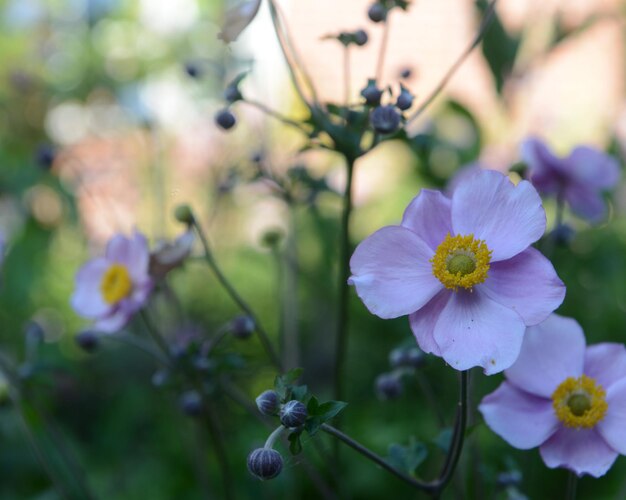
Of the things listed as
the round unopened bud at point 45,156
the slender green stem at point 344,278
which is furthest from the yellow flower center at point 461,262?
the round unopened bud at point 45,156

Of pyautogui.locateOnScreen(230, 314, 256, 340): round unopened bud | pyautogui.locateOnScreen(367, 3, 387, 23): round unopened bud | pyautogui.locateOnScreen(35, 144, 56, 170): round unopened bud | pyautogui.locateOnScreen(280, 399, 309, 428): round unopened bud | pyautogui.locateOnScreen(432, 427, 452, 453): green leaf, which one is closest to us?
pyautogui.locateOnScreen(280, 399, 309, 428): round unopened bud

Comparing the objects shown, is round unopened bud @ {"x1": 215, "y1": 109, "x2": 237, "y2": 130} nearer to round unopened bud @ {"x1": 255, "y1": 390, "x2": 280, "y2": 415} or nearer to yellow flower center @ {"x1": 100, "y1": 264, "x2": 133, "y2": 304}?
yellow flower center @ {"x1": 100, "y1": 264, "x2": 133, "y2": 304}

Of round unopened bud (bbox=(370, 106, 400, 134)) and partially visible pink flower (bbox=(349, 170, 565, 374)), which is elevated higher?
round unopened bud (bbox=(370, 106, 400, 134))

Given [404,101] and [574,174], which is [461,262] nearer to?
[404,101]

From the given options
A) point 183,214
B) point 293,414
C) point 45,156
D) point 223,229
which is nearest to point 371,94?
point 183,214

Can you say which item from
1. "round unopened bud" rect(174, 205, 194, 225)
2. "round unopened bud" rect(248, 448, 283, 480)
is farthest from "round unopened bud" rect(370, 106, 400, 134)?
"round unopened bud" rect(248, 448, 283, 480)

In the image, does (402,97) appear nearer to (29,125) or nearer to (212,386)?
(212,386)

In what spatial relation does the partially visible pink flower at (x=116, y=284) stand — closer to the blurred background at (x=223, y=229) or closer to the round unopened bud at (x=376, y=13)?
the blurred background at (x=223, y=229)

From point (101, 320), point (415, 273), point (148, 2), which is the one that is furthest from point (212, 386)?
point (148, 2)
